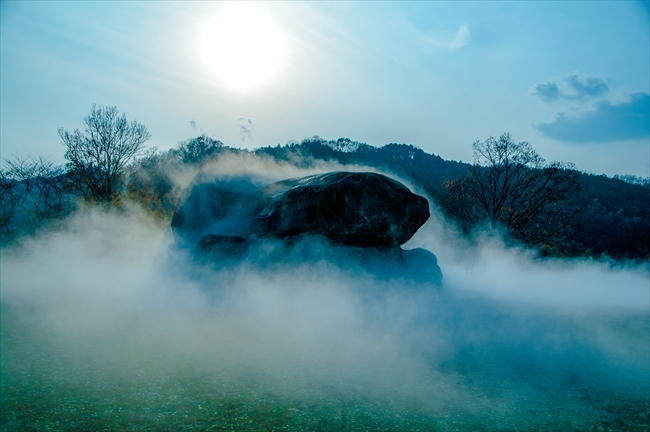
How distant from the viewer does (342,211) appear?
38.6ft

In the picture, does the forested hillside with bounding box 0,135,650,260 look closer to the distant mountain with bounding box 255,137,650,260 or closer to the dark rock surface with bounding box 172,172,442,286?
the distant mountain with bounding box 255,137,650,260

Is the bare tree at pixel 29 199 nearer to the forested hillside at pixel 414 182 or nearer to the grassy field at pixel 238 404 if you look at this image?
the forested hillside at pixel 414 182

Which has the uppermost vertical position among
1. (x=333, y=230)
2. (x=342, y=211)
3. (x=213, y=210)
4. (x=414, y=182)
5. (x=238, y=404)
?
(x=414, y=182)

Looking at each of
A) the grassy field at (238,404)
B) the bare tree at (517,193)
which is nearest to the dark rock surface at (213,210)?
the grassy field at (238,404)

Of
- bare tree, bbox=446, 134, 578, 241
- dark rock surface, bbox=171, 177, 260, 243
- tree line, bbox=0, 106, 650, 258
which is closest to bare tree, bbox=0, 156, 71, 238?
tree line, bbox=0, 106, 650, 258

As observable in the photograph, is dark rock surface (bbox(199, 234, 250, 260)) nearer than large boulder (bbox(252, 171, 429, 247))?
Yes

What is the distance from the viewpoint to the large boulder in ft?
38.3

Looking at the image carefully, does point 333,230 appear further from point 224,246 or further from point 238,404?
point 238,404

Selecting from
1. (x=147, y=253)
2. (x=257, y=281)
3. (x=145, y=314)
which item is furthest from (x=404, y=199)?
(x=147, y=253)

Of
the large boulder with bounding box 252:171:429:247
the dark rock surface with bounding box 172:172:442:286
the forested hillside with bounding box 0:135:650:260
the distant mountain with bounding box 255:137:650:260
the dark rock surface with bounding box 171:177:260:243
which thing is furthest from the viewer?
the distant mountain with bounding box 255:137:650:260

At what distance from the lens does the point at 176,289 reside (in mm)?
10891

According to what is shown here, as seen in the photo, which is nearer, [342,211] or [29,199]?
[342,211]

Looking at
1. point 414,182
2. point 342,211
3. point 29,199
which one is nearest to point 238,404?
point 342,211

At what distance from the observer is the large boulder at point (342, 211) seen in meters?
11.7
